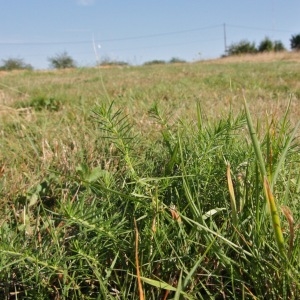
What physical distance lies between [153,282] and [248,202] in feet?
0.93

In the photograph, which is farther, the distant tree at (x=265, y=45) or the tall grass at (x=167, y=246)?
the distant tree at (x=265, y=45)

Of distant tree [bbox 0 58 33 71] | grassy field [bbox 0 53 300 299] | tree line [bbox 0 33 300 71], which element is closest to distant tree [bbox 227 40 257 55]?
tree line [bbox 0 33 300 71]

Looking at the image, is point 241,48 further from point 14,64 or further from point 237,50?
point 14,64

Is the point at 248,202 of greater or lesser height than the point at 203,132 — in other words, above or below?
below

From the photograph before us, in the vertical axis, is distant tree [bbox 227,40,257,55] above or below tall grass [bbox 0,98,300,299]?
above

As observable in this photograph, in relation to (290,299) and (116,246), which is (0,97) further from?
(290,299)

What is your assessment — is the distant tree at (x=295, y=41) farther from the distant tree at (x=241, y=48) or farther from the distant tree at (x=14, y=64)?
the distant tree at (x=14, y=64)

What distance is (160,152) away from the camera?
1053mm

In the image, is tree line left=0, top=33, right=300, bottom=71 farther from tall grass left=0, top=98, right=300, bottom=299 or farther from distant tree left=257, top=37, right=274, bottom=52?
tall grass left=0, top=98, right=300, bottom=299

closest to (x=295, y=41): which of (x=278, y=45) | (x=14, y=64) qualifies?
(x=278, y=45)

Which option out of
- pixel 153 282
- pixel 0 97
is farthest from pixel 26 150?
pixel 0 97

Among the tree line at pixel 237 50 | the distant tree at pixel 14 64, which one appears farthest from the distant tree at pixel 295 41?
the distant tree at pixel 14 64

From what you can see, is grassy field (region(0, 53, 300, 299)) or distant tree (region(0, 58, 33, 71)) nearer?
grassy field (region(0, 53, 300, 299))

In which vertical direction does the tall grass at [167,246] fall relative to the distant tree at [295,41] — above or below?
below
